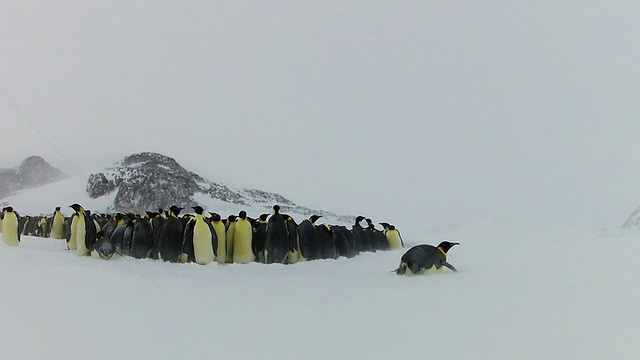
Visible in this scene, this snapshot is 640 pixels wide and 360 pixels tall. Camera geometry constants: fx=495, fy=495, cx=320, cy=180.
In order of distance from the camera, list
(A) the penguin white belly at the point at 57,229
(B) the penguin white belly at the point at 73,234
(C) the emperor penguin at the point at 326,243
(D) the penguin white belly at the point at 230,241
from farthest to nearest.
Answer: (A) the penguin white belly at the point at 57,229 < (B) the penguin white belly at the point at 73,234 < (C) the emperor penguin at the point at 326,243 < (D) the penguin white belly at the point at 230,241

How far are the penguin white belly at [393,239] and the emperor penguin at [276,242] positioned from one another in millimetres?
2000

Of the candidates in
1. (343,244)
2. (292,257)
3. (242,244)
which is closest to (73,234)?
(242,244)

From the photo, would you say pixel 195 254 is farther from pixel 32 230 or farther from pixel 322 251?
pixel 32 230

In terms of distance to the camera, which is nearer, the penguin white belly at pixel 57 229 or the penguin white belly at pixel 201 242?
the penguin white belly at pixel 201 242

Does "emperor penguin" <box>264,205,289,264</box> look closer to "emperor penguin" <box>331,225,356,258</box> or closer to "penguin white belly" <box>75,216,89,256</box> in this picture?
"emperor penguin" <box>331,225,356,258</box>

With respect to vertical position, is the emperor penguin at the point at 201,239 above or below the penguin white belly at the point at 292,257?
above

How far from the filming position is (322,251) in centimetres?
362

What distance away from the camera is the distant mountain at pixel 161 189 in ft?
25.5

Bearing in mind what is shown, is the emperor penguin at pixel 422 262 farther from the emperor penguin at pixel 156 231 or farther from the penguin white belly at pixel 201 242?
the emperor penguin at pixel 156 231

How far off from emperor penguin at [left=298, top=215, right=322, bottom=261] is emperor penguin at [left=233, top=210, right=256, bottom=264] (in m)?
0.35

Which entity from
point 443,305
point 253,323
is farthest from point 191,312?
point 443,305

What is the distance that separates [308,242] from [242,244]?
1.52 feet

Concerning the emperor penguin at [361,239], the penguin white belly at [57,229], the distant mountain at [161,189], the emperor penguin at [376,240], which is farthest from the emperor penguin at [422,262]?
the distant mountain at [161,189]

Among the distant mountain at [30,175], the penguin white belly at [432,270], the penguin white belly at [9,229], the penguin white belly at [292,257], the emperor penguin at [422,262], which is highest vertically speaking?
the distant mountain at [30,175]
